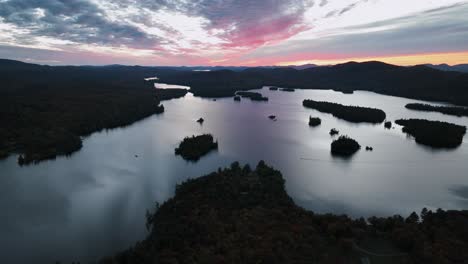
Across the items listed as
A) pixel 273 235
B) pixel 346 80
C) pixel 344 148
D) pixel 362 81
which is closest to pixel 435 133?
pixel 344 148

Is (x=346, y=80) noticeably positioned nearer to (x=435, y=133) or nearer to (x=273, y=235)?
(x=435, y=133)

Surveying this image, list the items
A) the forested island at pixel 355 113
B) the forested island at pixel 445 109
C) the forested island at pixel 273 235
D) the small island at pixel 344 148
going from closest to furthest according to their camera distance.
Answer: the forested island at pixel 273 235
the small island at pixel 344 148
the forested island at pixel 355 113
the forested island at pixel 445 109

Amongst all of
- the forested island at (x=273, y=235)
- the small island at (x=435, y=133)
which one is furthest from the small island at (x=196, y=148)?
the small island at (x=435, y=133)

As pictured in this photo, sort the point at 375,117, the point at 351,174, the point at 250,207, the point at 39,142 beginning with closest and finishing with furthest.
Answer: the point at 250,207 < the point at 351,174 < the point at 39,142 < the point at 375,117

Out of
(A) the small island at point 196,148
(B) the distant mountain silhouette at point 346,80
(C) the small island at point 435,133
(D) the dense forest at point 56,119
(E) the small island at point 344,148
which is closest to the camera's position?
(A) the small island at point 196,148

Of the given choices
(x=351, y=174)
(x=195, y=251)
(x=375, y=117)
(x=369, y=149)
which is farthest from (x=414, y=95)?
(x=195, y=251)

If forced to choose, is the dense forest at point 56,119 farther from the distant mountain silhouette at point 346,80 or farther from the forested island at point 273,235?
the distant mountain silhouette at point 346,80

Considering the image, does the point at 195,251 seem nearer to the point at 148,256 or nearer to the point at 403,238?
the point at 148,256
